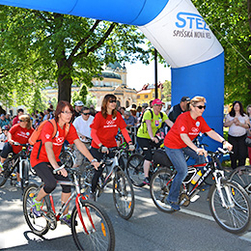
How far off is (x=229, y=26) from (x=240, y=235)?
13277 millimetres

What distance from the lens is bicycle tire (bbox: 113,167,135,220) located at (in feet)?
17.3

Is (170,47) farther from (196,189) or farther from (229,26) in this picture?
(229,26)

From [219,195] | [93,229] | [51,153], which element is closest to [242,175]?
[219,195]

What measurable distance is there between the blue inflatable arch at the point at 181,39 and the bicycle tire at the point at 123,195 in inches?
153

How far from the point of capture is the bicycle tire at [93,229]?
3.53 metres

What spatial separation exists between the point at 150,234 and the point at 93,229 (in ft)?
4.26

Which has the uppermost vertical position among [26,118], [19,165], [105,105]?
[105,105]

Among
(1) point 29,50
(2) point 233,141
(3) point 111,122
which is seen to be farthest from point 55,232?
(1) point 29,50

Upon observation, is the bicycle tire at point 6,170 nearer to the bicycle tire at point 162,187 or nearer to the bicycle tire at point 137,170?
the bicycle tire at point 137,170

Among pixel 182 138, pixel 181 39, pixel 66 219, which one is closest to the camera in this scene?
pixel 66 219

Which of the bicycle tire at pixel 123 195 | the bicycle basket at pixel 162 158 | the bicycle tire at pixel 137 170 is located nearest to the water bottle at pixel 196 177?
the bicycle basket at pixel 162 158

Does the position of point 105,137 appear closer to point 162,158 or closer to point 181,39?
point 162,158

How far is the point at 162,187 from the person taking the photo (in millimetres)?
5734

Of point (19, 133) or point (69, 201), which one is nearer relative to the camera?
point (69, 201)
